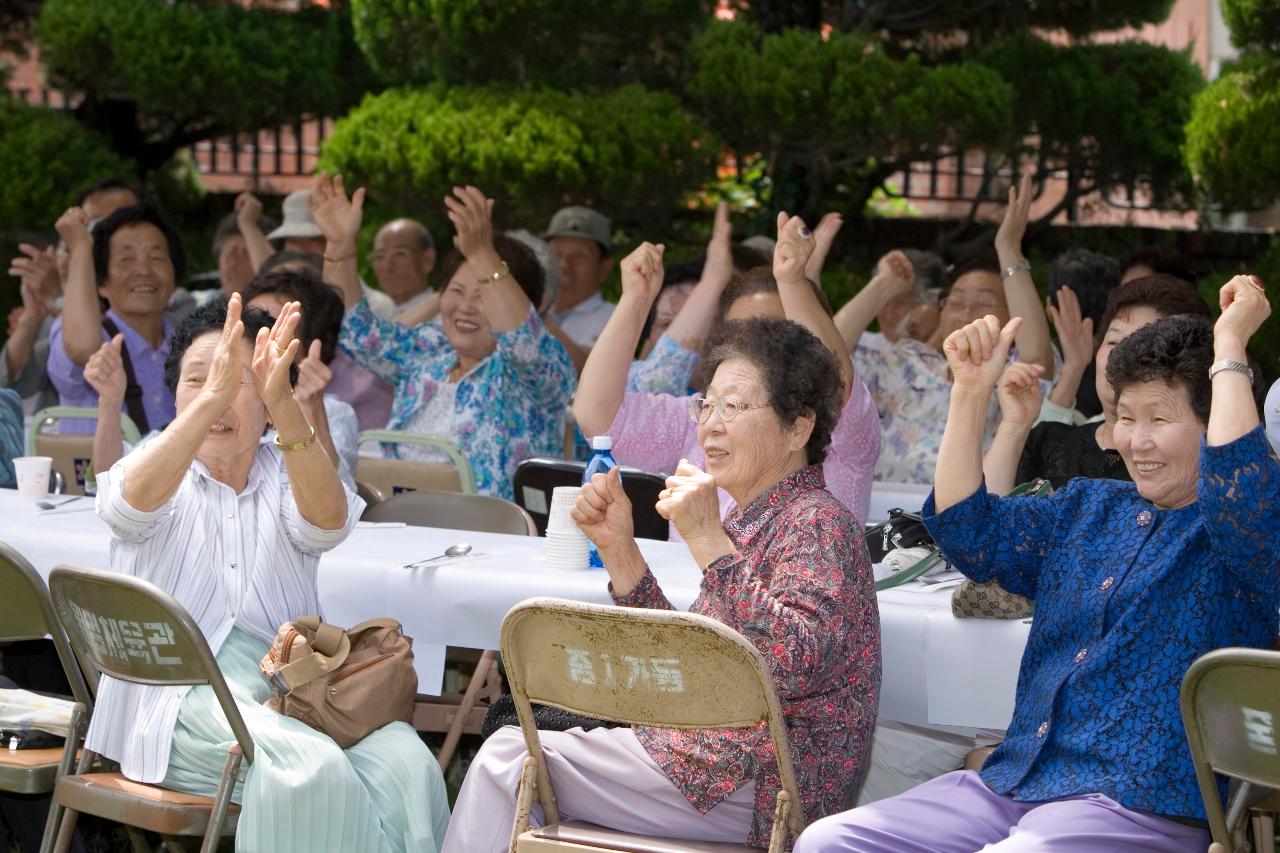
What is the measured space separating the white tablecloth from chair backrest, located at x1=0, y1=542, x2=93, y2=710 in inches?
23.0

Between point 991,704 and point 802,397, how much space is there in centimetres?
74

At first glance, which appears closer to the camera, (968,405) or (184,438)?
(968,405)

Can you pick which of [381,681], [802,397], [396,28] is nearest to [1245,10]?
[396,28]

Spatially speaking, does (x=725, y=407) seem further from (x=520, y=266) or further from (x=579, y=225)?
(x=579, y=225)

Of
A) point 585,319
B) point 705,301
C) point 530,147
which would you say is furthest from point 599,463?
point 530,147

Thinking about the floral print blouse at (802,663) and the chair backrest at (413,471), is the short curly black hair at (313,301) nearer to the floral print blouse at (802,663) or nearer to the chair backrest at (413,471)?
the chair backrest at (413,471)

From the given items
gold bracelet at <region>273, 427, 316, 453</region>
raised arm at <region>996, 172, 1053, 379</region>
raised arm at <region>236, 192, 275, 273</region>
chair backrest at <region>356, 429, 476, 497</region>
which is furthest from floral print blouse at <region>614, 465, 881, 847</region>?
raised arm at <region>236, 192, 275, 273</region>

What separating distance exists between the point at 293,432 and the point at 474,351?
2426 mm

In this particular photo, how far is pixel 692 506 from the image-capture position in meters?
3.11

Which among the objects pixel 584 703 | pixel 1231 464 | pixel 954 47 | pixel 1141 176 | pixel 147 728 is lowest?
pixel 147 728

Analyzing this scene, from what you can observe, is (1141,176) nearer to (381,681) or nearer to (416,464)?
(416,464)

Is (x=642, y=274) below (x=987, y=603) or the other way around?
the other way around

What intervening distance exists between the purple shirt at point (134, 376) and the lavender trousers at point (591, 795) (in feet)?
10.3

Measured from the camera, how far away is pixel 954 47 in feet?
32.2
